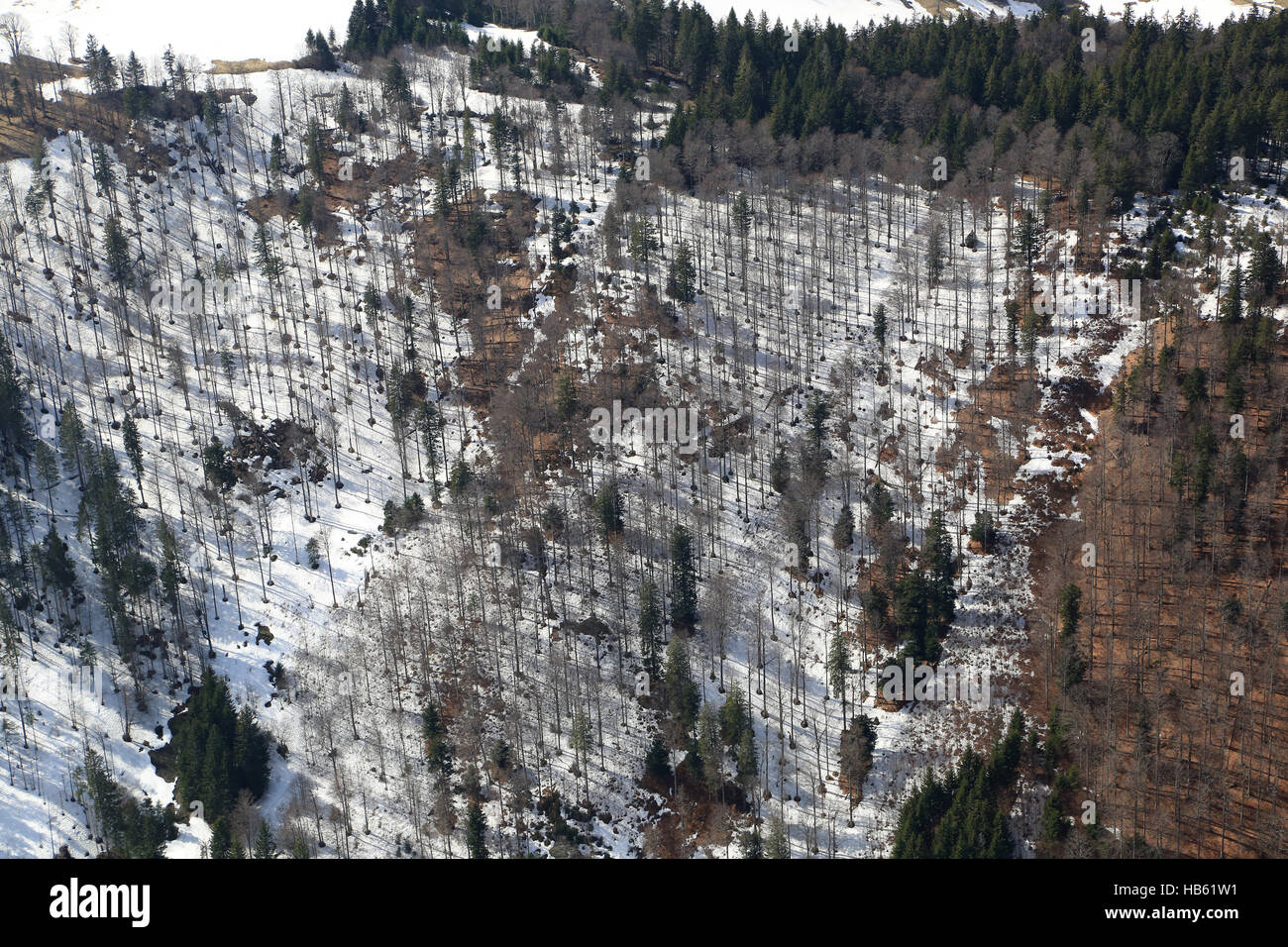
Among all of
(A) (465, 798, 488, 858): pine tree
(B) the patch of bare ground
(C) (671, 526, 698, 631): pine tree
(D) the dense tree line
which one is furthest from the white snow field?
(B) the patch of bare ground

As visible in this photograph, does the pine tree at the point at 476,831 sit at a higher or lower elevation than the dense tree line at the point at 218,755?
lower

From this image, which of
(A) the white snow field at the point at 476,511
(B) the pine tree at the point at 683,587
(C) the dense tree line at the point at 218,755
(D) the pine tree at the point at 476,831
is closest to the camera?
(D) the pine tree at the point at 476,831

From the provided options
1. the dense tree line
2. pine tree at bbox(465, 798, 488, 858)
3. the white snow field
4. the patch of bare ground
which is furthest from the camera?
the white snow field

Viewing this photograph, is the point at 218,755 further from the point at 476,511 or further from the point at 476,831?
the point at 476,511

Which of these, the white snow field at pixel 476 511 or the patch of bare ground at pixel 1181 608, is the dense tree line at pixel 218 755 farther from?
the patch of bare ground at pixel 1181 608

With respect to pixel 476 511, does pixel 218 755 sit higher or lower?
lower

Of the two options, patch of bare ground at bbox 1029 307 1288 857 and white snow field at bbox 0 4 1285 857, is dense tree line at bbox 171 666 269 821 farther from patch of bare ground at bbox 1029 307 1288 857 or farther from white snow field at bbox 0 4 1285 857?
patch of bare ground at bbox 1029 307 1288 857

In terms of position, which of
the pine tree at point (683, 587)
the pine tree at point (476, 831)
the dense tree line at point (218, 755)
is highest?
the pine tree at point (683, 587)

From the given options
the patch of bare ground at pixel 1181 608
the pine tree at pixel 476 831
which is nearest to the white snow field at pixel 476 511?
the pine tree at pixel 476 831

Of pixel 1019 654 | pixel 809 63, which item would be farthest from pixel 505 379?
pixel 809 63

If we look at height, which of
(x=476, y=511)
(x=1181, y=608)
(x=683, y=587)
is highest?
(x=476, y=511)

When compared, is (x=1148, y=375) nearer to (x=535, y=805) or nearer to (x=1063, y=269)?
(x=1063, y=269)

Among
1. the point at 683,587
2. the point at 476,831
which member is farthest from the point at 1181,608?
the point at 476,831
